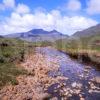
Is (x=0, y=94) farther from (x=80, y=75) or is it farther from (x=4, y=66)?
(x=80, y=75)

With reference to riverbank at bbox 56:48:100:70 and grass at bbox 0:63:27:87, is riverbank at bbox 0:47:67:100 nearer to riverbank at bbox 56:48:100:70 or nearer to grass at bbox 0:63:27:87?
grass at bbox 0:63:27:87

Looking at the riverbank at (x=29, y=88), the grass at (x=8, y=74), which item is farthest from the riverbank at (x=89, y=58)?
the grass at (x=8, y=74)

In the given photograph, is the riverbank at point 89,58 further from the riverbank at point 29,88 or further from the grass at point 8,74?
the grass at point 8,74

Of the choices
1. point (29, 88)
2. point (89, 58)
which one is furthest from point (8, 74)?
point (89, 58)

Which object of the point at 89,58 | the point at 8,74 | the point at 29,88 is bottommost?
the point at 89,58

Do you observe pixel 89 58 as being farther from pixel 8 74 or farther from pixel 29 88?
pixel 29 88

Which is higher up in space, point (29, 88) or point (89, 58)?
point (29, 88)

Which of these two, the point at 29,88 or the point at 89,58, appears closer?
the point at 29,88

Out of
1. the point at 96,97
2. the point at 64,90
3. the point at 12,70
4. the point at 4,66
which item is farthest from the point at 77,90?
the point at 4,66

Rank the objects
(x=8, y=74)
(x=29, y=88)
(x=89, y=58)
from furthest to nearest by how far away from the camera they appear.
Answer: (x=89, y=58)
(x=8, y=74)
(x=29, y=88)

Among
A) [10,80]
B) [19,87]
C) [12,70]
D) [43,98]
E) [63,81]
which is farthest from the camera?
[12,70]

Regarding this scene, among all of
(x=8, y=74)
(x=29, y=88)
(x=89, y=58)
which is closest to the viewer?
(x=29, y=88)

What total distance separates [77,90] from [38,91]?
4643mm

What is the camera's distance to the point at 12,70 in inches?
1389
